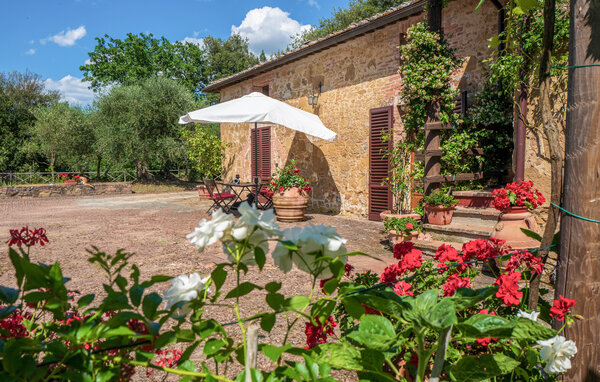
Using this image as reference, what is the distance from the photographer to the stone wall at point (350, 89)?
6012 mm

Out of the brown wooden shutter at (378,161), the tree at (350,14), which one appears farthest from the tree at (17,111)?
the brown wooden shutter at (378,161)

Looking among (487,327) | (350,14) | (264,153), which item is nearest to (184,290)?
(487,327)

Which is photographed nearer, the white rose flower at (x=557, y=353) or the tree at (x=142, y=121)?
the white rose flower at (x=557, y=353)

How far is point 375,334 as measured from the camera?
88cm

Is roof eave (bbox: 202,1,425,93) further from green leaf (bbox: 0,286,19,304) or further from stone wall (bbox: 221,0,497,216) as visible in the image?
green leaf (bbox: 0,286,19,304)

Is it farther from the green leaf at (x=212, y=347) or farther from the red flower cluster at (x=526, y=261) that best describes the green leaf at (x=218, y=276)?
the red flower cluster at (x=526, y=261)

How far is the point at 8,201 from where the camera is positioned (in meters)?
12.6

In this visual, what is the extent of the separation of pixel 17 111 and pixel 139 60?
9643 mm

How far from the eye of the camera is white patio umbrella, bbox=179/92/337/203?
269 inches

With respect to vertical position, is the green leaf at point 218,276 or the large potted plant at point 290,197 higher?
the green leaf at point 218,276

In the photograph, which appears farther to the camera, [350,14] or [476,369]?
[350,14]

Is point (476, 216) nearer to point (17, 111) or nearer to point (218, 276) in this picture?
point (218, 276)

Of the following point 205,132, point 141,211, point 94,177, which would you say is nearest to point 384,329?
point 141,211

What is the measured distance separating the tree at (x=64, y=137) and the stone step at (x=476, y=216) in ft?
60.5
